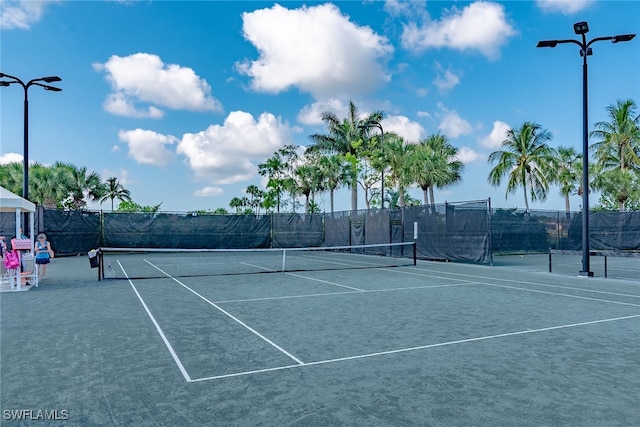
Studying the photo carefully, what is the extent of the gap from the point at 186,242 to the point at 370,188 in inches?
636

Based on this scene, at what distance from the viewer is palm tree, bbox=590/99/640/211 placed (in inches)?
1348

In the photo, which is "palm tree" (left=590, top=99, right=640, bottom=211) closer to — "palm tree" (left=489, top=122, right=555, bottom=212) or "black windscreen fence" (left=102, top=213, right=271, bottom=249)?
"palm tree" (left=489, top=122, right=555, bottom=212)

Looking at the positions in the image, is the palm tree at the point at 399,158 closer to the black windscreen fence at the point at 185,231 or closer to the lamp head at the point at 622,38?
the black windscreen fence at the point at 185,231

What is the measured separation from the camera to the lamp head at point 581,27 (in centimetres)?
1272

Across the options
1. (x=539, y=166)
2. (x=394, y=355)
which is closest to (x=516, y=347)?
(x=394, y=355)

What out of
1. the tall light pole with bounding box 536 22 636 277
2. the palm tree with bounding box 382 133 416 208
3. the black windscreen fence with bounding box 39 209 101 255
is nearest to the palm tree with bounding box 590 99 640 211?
the palm tree with bounding box 382 133 416 208

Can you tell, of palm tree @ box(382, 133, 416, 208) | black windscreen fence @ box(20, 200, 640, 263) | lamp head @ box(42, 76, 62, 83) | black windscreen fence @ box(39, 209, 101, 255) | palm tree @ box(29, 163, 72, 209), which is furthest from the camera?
palm tree @ box(382, 133, 416, 208)

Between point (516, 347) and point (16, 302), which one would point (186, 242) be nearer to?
point (16, 302)

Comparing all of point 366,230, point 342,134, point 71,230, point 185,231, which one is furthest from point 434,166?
point 71,230

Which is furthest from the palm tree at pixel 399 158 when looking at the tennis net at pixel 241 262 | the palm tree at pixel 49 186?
the palm tree at pixel 49 186

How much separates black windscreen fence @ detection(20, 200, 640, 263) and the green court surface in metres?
8.45

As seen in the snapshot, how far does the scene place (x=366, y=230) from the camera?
78.3 feet

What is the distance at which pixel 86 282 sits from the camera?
11938mm
